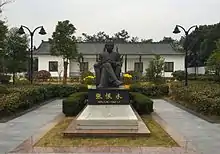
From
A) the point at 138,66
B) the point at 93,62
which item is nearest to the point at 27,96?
the point at 93,62

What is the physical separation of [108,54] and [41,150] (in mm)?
4918

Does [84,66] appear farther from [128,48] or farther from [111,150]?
[111,150]

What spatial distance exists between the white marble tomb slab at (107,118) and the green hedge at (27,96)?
457cm

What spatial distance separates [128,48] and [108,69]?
36.1 meters

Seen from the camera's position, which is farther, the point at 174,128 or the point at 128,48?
the point at 128,48

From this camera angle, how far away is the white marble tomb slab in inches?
381

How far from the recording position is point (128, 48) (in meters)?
47.5

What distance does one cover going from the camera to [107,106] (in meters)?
10.6

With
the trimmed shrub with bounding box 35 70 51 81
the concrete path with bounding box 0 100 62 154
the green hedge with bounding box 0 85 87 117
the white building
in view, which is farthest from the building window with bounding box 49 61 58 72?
the concrete path with bounding box 0 100 62 154

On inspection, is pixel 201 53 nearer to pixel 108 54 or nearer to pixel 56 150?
pixel 108 54

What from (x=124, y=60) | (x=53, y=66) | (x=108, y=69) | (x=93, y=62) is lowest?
(x=108, y=69)

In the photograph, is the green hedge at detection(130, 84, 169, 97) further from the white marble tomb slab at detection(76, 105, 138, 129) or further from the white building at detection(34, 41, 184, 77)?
the white building at detection(34, 41, 184, 77)

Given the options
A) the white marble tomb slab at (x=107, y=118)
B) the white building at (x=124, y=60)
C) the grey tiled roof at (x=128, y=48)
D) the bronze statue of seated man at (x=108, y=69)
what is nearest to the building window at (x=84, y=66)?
the white building at (x=124, y=60)

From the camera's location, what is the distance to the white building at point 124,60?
4553 centimetres
